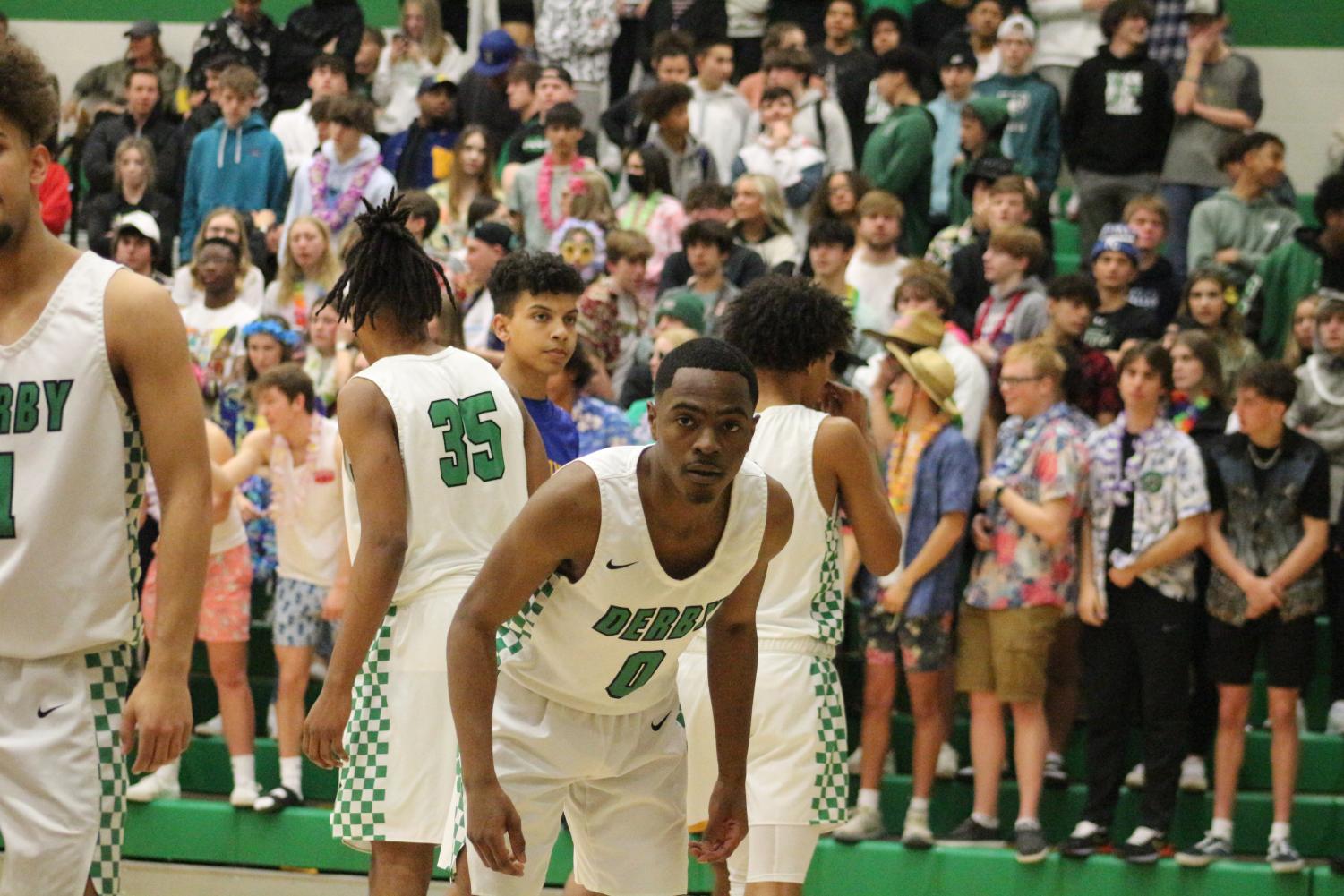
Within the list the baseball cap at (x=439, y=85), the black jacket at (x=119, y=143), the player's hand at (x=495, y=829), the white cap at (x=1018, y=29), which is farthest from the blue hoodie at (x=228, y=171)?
the player's hand at (x=495, y=829)

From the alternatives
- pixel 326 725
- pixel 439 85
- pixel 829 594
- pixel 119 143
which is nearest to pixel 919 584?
pixel 829 594

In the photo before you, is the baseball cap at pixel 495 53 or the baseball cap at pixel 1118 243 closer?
the baseball cap at pixel 1118 243

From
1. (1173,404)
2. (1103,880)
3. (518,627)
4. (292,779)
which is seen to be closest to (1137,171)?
(1173,404)

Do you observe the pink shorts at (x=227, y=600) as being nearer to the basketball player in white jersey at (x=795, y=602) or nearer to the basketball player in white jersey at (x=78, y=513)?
the basketball player in white jersey at (x=795, y=602)

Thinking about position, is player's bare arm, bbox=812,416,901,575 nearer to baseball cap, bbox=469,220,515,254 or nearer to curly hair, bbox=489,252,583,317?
curly hair, bbox=489,252,583,317

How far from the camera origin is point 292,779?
7.23m

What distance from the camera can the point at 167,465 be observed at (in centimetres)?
322

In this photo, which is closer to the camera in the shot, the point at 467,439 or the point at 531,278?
the point at 467,439

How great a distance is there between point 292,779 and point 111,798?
4.13m

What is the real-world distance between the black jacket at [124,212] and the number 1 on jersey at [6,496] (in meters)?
7.36

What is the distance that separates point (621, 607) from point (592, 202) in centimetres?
605

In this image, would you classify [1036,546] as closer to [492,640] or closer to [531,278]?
[531,278]

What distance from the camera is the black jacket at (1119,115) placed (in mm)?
10055

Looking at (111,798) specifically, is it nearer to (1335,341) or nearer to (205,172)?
(1335,341)
